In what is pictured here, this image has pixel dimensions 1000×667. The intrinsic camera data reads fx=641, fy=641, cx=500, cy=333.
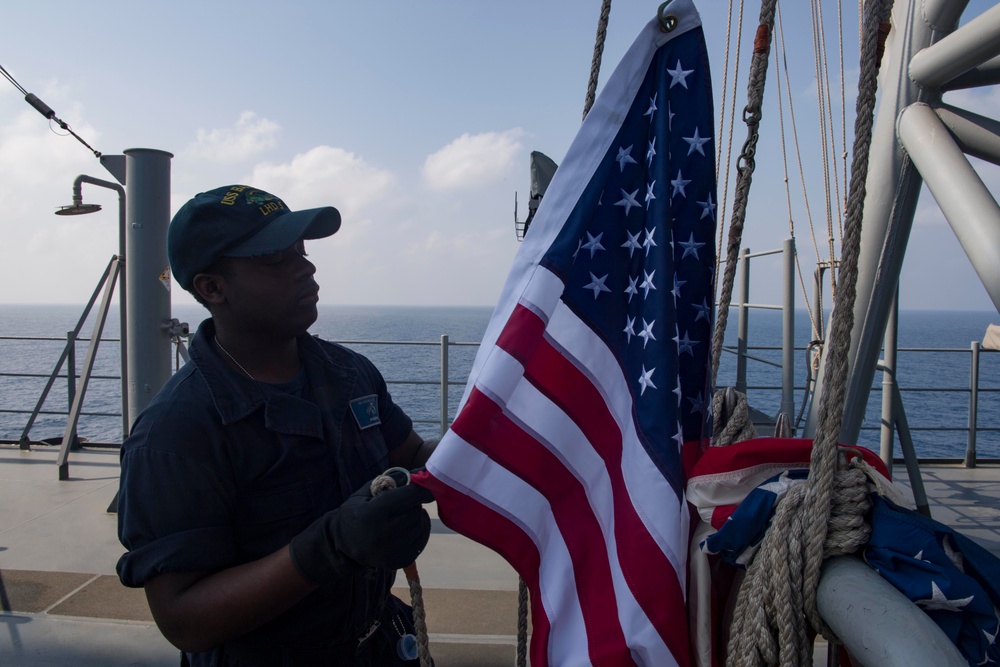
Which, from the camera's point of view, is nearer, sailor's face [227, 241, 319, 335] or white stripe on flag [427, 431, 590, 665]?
white stripe on flag [427, 431, 590, 665]

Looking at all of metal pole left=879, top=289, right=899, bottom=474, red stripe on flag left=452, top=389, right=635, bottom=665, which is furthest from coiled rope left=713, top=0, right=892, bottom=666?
metal pole left=879, top=289, right=899, bottom=474

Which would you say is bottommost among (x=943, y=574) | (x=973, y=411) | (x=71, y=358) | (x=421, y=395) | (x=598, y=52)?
(x=421, y=395)

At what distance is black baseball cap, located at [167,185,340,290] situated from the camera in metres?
1.42

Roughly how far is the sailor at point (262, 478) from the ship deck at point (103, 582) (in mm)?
1192

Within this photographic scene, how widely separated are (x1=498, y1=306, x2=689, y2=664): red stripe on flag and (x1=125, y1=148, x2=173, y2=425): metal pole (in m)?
3.44

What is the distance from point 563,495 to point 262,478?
633mm

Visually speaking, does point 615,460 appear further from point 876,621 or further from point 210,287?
point 210,287

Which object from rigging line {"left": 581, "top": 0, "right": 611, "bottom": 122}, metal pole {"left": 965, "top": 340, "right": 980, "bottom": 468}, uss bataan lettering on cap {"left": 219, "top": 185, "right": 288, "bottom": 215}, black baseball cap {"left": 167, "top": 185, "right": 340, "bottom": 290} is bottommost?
metal pole {"left": 965, "top": 340, "right": 980, "bottom": 468}

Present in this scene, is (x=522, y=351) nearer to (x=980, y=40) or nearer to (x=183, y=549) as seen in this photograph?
(x=183, y=549)

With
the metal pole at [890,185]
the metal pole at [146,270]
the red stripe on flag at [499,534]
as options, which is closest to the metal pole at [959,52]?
the metal pole at [890,185]

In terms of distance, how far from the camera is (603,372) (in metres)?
1.22

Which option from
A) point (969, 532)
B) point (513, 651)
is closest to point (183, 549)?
point (513, 651)

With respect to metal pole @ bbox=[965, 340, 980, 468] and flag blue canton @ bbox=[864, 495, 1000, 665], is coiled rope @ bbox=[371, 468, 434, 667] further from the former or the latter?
→ metal pole @ bbox=[965, 340, 980, 468]

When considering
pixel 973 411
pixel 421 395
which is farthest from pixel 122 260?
pixel 421 395
